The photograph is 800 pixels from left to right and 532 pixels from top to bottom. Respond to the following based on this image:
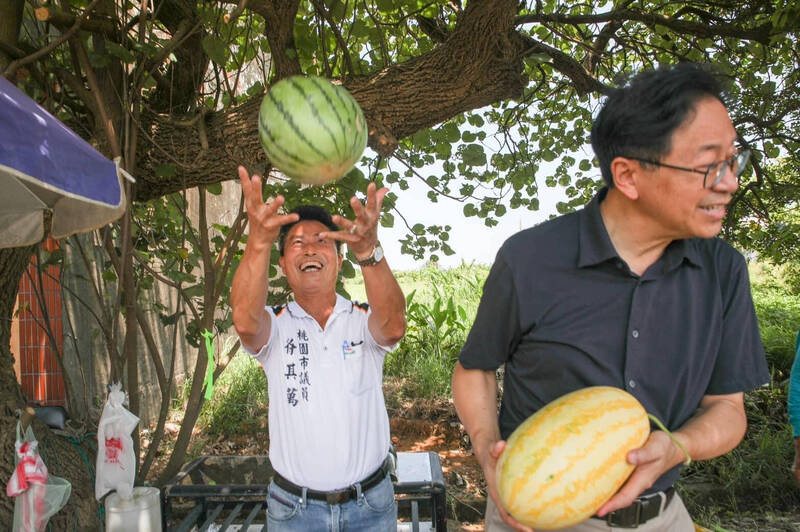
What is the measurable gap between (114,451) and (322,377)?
4.44 ft

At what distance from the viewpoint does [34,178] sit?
1.87 metres

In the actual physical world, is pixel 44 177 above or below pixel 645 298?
above

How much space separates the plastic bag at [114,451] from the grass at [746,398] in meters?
2.89

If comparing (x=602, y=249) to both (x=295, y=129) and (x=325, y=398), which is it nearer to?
(x=295, y=129)

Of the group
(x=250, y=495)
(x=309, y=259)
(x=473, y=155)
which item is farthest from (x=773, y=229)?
(x=250, y=495)

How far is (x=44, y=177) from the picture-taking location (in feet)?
6.25

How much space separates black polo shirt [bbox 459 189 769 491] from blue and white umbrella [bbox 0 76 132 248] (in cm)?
146

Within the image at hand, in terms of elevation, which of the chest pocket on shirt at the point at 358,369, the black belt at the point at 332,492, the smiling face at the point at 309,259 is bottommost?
the black belt at the point at 332,492

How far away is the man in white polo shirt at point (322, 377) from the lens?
2.28m

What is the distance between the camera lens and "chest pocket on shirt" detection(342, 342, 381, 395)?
96.0 inches

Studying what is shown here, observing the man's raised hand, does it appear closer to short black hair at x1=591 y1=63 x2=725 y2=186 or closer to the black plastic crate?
short black hair at x1=591 y1=63 x2=725 y2=186

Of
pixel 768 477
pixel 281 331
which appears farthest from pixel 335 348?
pixel 768 477

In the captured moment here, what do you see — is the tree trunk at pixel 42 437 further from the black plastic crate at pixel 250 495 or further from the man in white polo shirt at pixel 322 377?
the man in white polo shirt at pixel 322 377

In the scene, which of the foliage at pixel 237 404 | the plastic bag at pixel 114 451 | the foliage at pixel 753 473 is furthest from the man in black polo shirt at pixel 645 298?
the foliage at pixel 237 404
